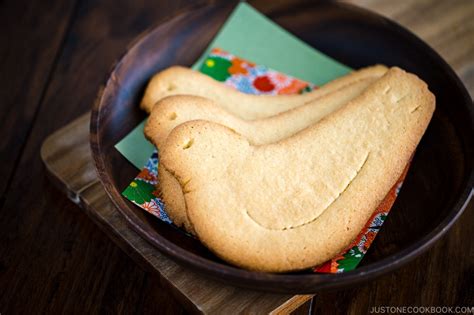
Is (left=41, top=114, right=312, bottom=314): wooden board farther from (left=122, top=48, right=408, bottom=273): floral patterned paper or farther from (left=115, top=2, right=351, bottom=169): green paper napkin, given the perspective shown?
(left=115, top=2, right=351, bottom=169): green paper napkin

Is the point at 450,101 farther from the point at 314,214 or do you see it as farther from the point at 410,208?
the point at 314,214

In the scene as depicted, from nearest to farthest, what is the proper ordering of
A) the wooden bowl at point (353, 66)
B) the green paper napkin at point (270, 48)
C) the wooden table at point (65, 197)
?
1. the wooden bowl at point (353, 66)
2. the wooden table at point (65, 197)
3. the green paper napkin at point (270, 48)

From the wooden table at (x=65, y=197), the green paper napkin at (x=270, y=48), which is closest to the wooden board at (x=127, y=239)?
the wooden table at (x=65, y=197)

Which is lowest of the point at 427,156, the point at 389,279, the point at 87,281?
the point at 87,281

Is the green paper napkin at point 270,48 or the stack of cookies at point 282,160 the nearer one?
A: the stack of cookies at point 282,160

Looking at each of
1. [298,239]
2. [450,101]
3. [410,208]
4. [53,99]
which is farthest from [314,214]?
[53,99]

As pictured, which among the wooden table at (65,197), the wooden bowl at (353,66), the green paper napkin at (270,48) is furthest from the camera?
the green paper napkin at (270,48)

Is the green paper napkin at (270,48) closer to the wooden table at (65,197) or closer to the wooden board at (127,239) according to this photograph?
the wooden table at (65,197)
